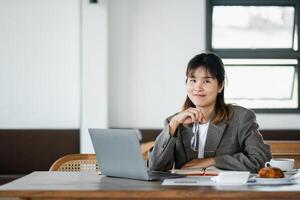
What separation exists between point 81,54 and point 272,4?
2127 mm

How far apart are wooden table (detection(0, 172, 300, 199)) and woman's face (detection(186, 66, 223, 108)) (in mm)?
836

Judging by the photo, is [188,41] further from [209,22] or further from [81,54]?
[81,54]

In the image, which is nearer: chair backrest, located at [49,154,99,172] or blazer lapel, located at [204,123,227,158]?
blazer lapel, located at [204,123,227,158]

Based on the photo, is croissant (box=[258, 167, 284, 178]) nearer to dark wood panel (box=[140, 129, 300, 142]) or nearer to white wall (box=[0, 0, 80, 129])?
dark wood panel (box=[140, 129, 300, 142])

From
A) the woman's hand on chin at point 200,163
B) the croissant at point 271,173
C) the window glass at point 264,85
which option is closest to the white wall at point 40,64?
the window glass at point 264,85

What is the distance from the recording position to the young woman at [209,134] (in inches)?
126

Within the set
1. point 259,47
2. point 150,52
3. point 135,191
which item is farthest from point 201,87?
point 259,47

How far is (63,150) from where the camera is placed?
7434 mm

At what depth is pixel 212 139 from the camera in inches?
132

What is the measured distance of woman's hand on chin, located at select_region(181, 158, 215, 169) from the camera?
3.20 meters

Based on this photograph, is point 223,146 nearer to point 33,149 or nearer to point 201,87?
point 201,87

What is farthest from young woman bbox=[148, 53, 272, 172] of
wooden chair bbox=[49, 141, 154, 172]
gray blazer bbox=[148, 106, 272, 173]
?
wooden chair bbox=[49, 141, 154, 172]

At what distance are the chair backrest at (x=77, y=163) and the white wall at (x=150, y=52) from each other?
3.90m

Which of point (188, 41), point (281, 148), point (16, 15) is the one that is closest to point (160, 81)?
point (188, 41)
